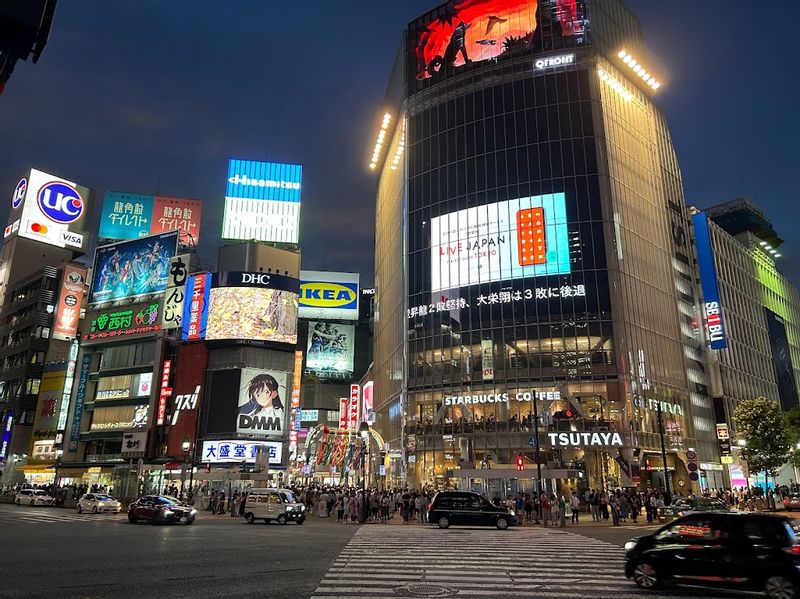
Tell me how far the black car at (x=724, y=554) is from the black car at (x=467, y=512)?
16624 millimetres

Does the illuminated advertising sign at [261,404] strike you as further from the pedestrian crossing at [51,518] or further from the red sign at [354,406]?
the pedestrian crossing at [51,518]

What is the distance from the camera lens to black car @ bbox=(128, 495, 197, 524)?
94.0ft

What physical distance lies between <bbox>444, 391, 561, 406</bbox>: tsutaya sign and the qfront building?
0.12 m

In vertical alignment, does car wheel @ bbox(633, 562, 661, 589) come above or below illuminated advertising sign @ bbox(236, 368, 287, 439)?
below

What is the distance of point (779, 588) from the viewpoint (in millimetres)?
9984

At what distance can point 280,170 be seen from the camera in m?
79.5

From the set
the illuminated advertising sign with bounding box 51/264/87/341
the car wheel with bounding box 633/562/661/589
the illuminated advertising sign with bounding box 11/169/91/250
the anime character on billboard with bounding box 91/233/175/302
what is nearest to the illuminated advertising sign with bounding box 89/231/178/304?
the anime character on billboard with bounding box 91/233/175/302

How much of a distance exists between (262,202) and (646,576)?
73042mm

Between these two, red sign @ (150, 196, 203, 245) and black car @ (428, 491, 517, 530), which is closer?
black car @ (428, 491, 517, 530)

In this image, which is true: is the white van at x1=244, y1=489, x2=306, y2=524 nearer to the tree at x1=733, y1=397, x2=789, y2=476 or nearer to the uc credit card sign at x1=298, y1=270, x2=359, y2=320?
the tree at x1=733, y1=397, x2=789, y2=476

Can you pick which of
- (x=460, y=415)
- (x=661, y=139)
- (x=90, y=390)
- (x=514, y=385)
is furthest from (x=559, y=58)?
(x=90, y=390)

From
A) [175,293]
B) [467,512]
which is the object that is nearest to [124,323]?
[175,293]

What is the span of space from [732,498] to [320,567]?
1626 inches

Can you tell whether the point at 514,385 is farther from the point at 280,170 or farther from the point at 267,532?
the point at 280,170
